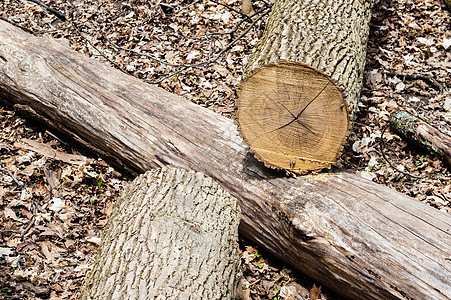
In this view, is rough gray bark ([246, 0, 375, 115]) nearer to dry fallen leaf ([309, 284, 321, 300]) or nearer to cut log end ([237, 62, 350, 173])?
cut log end ([237, 62, 350, 173])

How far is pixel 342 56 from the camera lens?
3.42 metres

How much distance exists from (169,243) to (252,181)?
1.04m

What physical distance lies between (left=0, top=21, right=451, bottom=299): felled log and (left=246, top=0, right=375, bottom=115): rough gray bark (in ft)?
2.76

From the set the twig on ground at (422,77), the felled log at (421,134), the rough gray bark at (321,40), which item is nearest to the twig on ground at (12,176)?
the rough gray bark at (321,40)

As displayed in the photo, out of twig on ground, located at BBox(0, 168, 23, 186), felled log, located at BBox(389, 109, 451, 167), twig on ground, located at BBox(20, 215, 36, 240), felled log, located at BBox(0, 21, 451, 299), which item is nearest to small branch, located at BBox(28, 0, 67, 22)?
felled log, located at BBox(0, 21, 451, 299)

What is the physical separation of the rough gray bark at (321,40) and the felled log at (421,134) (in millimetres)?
1076

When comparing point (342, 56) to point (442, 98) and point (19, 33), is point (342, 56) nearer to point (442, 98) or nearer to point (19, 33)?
point (442, 98)

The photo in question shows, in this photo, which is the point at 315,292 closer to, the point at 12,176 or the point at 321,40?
the point at 321,40

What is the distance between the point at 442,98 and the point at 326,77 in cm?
269

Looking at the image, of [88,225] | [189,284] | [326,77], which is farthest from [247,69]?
[88,225]

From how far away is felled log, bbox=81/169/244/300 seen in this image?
2.53m

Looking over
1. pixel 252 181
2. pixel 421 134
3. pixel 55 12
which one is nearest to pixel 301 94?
pixel 252 181

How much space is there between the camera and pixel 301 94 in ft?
9.88

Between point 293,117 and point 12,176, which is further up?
point 293,117
